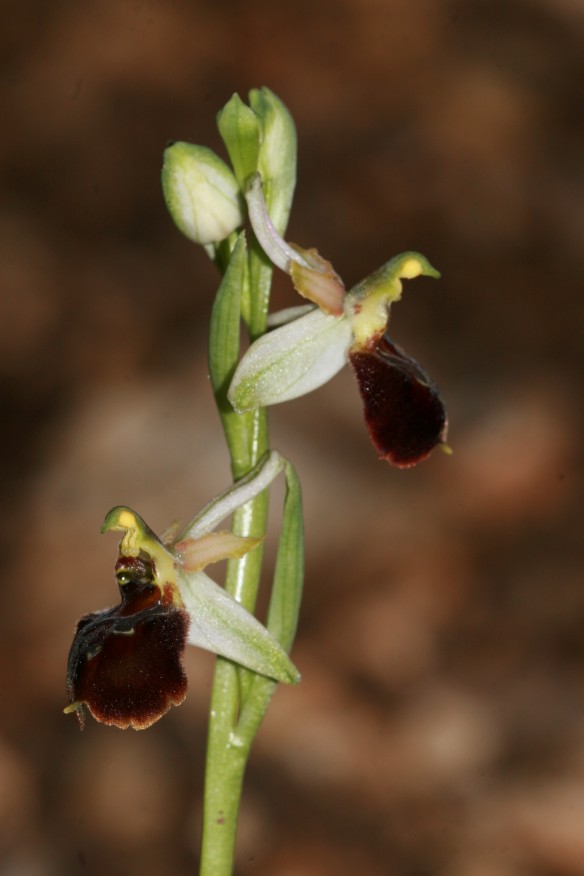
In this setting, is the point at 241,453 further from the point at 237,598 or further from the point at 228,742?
the point at 228,742

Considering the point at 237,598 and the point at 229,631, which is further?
the point at 237,598

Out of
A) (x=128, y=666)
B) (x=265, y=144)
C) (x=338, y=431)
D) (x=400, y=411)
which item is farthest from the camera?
(x=338, y=431)

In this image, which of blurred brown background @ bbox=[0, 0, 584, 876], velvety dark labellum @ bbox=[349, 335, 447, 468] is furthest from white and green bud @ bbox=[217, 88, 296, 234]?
blurred brown background @ bbox=[0, 0, 584, 876]

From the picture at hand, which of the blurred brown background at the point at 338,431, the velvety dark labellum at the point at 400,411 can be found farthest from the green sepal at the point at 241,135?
the blurred brown background at the point at 338,431

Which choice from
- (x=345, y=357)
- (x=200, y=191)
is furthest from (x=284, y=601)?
(x=200, y=191)

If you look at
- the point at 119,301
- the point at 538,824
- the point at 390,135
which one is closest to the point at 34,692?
the point at 119,301

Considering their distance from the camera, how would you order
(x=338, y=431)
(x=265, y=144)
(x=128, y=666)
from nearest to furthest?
(x=128, y=666)
(x=265, y=144)
(x=338, y=431)

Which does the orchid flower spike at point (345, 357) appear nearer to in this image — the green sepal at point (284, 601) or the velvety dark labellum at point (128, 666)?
the green sepal at point (284, 601)

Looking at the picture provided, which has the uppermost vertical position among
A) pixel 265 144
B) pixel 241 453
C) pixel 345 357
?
pixel 265 144

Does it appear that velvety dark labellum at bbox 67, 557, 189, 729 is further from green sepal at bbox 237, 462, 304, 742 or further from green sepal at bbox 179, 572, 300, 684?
green sepal at bbox 237, 462, 304, 742
